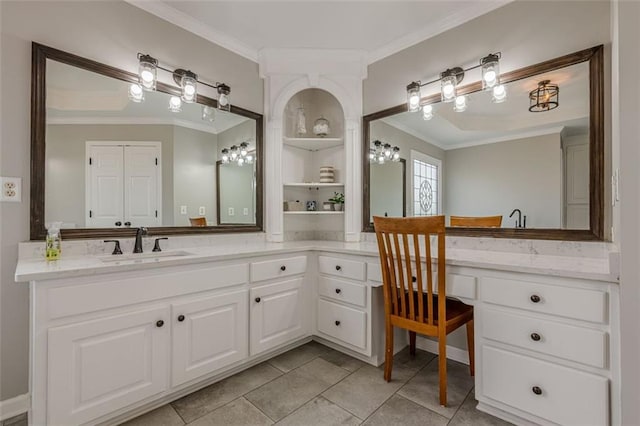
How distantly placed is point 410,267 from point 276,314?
41.7 inches

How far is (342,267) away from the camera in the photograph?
2205mm

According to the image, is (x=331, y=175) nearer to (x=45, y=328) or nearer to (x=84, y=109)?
(x=84, y=109)

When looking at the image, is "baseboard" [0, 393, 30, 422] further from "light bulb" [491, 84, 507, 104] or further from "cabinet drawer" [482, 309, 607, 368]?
"light bulb" [491, 84, 507, 104]

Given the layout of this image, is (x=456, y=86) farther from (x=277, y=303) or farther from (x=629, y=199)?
(x=277, y=303)

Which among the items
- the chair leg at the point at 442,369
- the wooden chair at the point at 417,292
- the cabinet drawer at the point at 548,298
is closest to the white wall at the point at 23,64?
the wooden chair at the point at 417,292

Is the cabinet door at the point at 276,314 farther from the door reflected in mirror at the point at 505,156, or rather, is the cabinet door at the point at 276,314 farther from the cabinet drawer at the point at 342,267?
the door reflected in mirror at the point at 505,156

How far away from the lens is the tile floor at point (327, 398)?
154 centimetres

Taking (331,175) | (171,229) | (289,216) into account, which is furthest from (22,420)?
(331,175)

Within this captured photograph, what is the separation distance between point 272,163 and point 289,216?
0.55m

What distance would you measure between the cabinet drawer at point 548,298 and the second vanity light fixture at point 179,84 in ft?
7.53

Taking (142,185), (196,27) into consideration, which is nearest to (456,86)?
(196,27)

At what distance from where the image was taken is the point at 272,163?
272 cm

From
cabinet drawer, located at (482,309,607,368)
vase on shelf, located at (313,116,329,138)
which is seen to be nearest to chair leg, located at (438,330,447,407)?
cabinet drawer, located at (482,309,607,368)

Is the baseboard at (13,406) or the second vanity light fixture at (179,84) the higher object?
the second vanity light fixture at (179,84)
